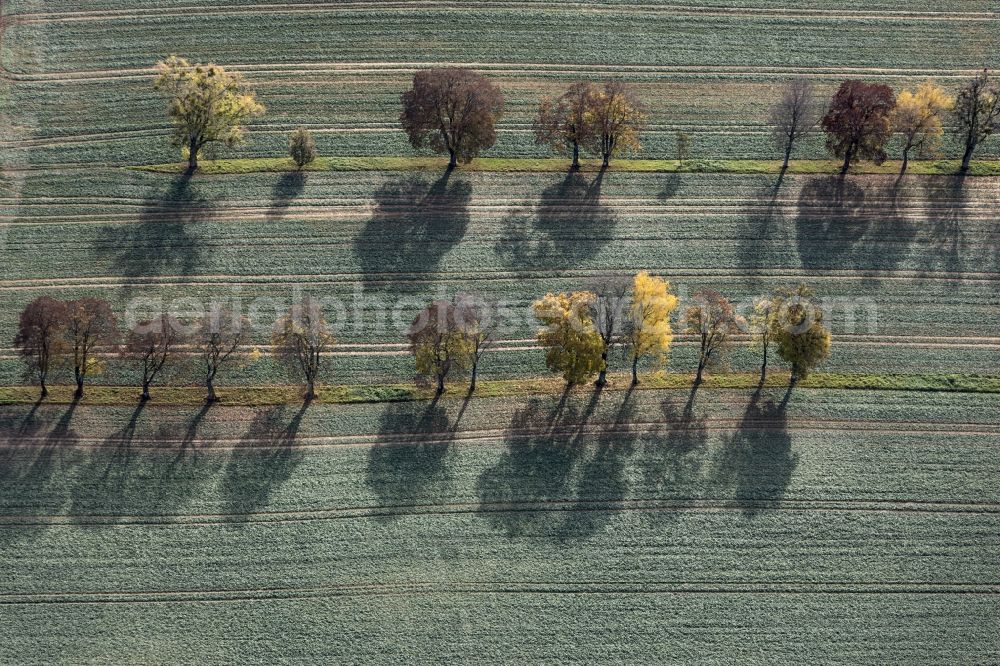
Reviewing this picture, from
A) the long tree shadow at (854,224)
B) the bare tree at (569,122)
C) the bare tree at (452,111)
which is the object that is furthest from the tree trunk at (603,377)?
the bare tree at (452,111)

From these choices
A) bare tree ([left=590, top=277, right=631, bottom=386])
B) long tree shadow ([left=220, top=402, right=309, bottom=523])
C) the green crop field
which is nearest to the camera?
the green crop field

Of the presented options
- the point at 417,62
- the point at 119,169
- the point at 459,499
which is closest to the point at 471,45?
the point at 417,62

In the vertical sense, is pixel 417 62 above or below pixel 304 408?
above

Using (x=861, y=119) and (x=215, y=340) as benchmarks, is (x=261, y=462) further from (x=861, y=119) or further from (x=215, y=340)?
(x=861, y=119)

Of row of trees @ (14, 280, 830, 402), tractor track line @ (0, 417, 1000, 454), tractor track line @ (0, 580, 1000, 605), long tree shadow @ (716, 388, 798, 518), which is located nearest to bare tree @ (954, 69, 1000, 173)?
row of trees @ (14, 280, 830, 402)

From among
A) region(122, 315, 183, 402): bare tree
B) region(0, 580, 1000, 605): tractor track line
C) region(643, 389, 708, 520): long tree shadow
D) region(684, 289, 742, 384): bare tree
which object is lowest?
region(0, 580, 1000, 605): tractor track line

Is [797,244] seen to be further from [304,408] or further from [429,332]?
[304,408]

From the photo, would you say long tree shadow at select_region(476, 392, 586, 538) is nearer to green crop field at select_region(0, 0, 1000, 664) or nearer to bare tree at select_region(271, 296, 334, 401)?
green crop field at select_region(0, 0, 1000, 664)
